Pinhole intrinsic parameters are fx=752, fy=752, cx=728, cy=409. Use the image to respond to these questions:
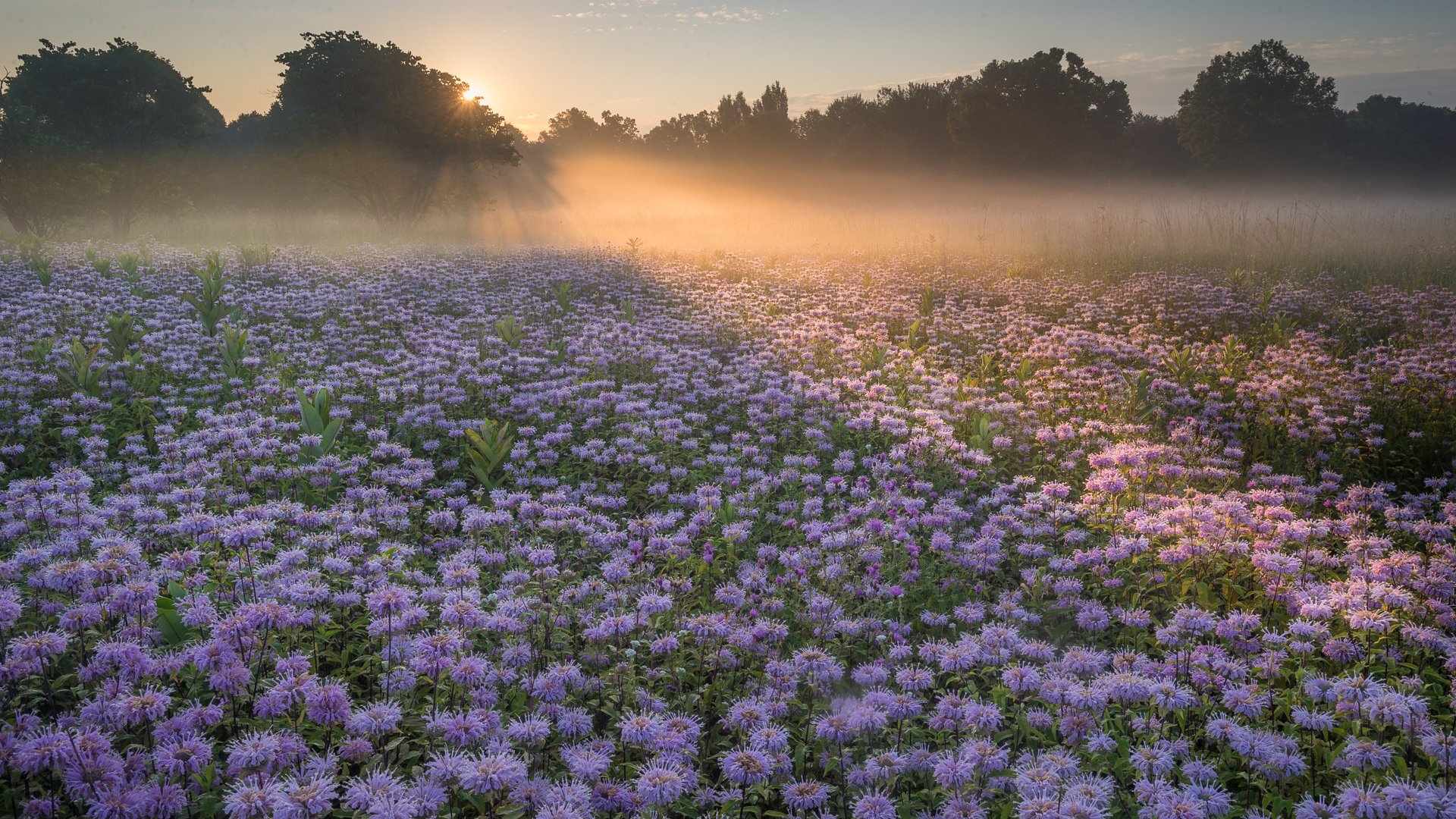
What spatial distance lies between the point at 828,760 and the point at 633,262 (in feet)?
52.9

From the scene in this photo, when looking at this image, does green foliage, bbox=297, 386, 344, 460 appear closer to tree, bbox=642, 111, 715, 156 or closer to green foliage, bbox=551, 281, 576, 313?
green foliage, bbox=551, 281, 576, 313

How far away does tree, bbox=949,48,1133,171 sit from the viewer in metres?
48.5

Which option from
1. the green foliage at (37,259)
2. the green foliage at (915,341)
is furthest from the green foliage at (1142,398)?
the green foliage at (37,259)

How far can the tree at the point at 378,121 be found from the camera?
103 ft

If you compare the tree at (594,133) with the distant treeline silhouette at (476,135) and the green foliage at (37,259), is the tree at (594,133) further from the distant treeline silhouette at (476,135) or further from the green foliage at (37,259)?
the green foliage at (37,259)

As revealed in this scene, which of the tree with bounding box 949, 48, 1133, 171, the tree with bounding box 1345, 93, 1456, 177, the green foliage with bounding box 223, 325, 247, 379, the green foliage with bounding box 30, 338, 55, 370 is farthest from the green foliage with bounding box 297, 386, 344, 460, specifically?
the tree with bounding box 1345, 93, 1456, 177

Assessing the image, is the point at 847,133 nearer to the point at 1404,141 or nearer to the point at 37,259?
the point at 1404,141

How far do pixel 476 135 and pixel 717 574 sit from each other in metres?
33.5

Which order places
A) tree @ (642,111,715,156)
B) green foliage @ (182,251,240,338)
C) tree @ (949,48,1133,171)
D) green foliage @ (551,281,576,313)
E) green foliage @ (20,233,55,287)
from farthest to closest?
tree @ (642,111,715,156)
tree @ (949,48,1133,171)
green foliage @ (551,281,576,313)
green foliage @ (20,233,55,287)
green foliage @ (182,251,240,338)

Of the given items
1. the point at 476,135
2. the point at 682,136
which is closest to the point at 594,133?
the point at 682,136

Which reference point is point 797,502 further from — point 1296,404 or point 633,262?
point 633,262

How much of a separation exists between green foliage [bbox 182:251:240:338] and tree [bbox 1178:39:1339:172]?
5286 cm

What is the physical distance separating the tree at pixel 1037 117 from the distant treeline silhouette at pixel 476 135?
0.11 metres

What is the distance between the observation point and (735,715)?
8.39 feet
